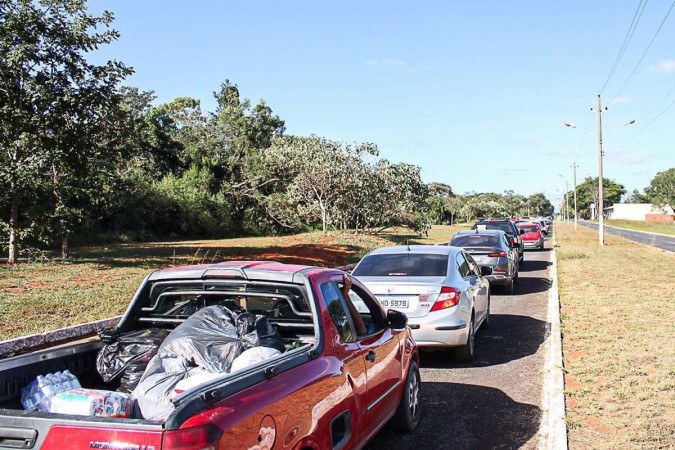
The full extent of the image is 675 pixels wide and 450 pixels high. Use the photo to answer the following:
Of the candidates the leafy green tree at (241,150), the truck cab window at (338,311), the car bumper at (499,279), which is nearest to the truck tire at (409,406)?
the truck cab window at (338,311)

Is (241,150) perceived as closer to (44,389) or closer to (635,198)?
(44,389)

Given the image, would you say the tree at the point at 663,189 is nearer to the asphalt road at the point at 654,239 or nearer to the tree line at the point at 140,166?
the asphalt road at the point at 654,239

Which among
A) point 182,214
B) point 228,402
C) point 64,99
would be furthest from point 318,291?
point 182,214

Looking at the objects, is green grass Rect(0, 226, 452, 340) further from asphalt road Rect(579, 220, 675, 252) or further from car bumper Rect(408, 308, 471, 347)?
asphalt road Rect(579, 220, 675, 252)

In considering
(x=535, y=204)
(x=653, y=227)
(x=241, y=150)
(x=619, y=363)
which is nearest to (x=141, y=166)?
(x=241, y=150)

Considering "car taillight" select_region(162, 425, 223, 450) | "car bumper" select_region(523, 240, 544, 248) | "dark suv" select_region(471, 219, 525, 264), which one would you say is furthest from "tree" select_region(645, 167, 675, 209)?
"car taillight" select_region(162, 425, 223, 450)

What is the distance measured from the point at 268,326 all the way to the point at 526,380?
4.37 meters

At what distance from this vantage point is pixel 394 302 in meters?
8.32

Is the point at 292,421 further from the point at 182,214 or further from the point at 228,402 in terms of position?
the point at 182,214

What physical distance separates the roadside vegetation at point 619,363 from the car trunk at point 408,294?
1.86m

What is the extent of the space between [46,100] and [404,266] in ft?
43.2

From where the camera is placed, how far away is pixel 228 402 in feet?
9.70

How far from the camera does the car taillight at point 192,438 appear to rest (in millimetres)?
2641

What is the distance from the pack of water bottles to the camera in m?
3.52
